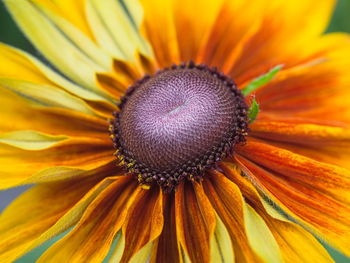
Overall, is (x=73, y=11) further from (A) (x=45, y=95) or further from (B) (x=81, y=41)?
(A) (x=45, y=95)

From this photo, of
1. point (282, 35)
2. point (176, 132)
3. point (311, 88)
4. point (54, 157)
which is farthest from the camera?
point (282, 35)

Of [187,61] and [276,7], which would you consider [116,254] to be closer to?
[187,61]

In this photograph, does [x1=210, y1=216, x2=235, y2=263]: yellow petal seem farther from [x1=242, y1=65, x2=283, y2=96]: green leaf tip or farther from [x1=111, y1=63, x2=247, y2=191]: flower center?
[x1=242, y1=65, x2=283, y2=96]: green leaf tip

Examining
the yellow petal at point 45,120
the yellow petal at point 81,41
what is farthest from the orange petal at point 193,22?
the yellow petal at point 45,120

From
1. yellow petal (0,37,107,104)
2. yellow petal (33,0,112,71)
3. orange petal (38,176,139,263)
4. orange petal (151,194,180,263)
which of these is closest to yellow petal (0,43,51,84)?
yellow petal (0,37,107,104)

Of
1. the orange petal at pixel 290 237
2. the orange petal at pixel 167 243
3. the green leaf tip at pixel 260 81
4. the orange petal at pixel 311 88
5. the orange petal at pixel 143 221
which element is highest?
the green leaf tip at pixel 260 81

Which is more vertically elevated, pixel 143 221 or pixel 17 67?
pixel 17 67

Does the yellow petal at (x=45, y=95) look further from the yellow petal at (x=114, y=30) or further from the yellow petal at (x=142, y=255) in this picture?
the yellow petal at (x=142, y=255)

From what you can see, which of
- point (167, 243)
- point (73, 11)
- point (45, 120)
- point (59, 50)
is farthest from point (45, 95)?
point (167, 243)
